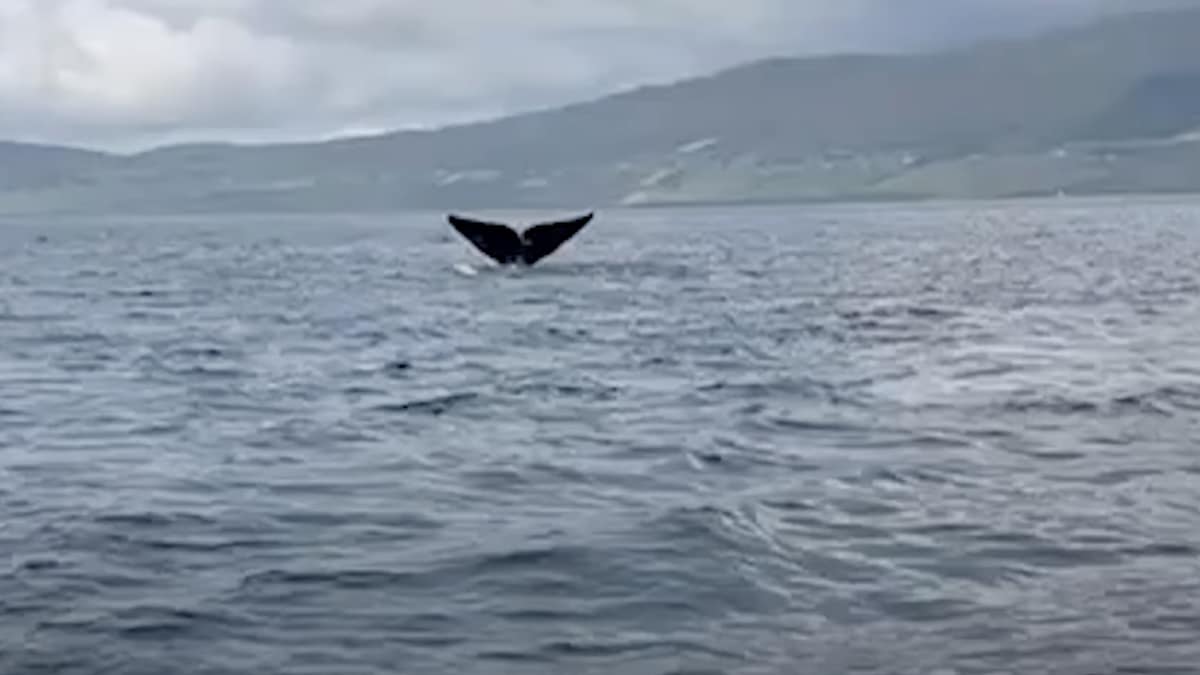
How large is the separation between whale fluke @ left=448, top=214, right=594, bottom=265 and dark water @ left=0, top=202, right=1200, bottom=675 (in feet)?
87.8

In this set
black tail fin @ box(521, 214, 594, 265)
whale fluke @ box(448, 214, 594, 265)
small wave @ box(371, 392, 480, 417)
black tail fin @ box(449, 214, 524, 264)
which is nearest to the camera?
small wave @ box(371, 392, 480, 417)

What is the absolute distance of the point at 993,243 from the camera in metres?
112

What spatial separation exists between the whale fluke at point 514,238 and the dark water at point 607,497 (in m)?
26.8

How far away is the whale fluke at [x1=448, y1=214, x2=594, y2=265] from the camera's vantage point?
7194 centimetres

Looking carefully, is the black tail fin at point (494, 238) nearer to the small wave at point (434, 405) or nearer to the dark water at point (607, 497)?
the dark water at point (607, 497)

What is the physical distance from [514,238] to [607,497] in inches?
2112

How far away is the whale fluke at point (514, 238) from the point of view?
71.9m

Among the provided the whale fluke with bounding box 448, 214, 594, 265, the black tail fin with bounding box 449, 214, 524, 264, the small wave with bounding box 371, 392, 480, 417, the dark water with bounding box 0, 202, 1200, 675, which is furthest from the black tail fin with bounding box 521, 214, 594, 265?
the small wave with bounding box 371, 392, 480, 417

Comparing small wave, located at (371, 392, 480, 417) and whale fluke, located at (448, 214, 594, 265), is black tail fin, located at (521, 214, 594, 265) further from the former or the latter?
small wave, located at (371, 392, 480, 417)

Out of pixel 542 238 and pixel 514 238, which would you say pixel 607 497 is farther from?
pixel 542 238

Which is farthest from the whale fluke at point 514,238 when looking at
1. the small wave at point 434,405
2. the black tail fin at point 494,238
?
the small wave at point 434,405

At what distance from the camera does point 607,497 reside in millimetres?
19344

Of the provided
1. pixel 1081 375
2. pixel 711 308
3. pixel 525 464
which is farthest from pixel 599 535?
pixel 711 308

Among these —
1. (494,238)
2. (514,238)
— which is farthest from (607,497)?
(494,238)
